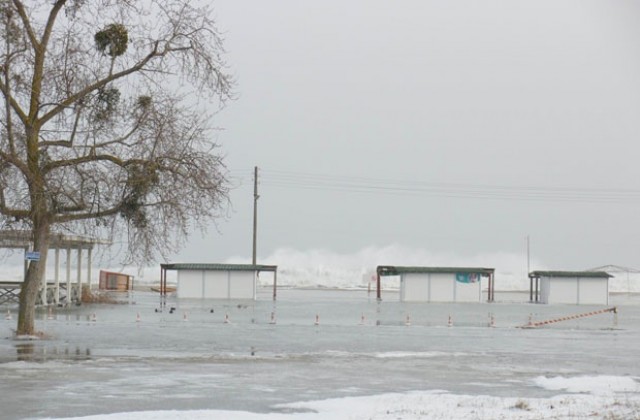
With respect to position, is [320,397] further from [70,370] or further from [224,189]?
[224,189]

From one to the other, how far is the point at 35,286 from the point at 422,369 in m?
11.7

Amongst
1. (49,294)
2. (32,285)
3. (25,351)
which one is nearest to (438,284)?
(49,294)

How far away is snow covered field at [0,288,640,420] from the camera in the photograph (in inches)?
534

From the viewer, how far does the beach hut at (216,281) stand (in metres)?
62.2

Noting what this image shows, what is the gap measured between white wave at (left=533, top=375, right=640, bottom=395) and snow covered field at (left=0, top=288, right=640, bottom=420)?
0.12ft

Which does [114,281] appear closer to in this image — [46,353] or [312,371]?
[46,353]

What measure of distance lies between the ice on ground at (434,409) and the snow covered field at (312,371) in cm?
3

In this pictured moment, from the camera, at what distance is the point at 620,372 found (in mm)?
20672

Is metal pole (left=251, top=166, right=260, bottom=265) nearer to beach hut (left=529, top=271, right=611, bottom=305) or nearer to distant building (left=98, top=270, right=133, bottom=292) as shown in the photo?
distant building (left=98, top=270, right=133, bottom=292)

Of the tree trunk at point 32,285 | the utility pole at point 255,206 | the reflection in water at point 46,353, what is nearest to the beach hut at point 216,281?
the utility pole at point 255,206

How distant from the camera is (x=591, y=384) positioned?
17.7m

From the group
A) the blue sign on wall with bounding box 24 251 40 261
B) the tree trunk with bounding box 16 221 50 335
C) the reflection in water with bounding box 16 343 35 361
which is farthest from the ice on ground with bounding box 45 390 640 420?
the tree trunk with bounding box 16 221 50 335

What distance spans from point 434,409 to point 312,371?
6035mm

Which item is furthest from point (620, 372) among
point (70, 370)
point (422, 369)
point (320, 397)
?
point (70, 370)
